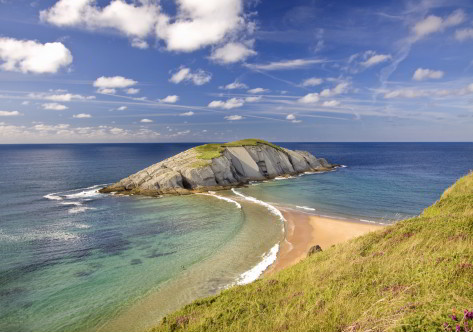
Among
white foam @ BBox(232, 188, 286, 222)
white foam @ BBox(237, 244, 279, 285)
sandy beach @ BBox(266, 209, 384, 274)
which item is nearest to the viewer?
white foam @ BBox(237, 244, 279, 285)

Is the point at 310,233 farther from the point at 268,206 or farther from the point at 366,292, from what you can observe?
the point at 366,292

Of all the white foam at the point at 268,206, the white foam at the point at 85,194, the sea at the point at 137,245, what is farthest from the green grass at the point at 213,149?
the white foam at the point at 85,194

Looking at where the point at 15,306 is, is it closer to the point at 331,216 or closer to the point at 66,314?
the point at 66,314

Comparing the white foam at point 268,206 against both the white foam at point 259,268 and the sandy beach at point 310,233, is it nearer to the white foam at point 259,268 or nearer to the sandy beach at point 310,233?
the sandy beach at point 310,233

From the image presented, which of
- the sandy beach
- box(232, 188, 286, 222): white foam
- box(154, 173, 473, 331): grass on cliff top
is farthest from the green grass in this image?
box(154, 173, 473, 331): grass on cliff top

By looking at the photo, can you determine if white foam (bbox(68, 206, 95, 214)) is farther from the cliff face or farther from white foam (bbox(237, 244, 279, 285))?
white foam (bbox(237, 244, 279, 285))

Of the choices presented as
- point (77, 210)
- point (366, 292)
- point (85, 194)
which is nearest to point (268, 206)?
point (77, 210)
